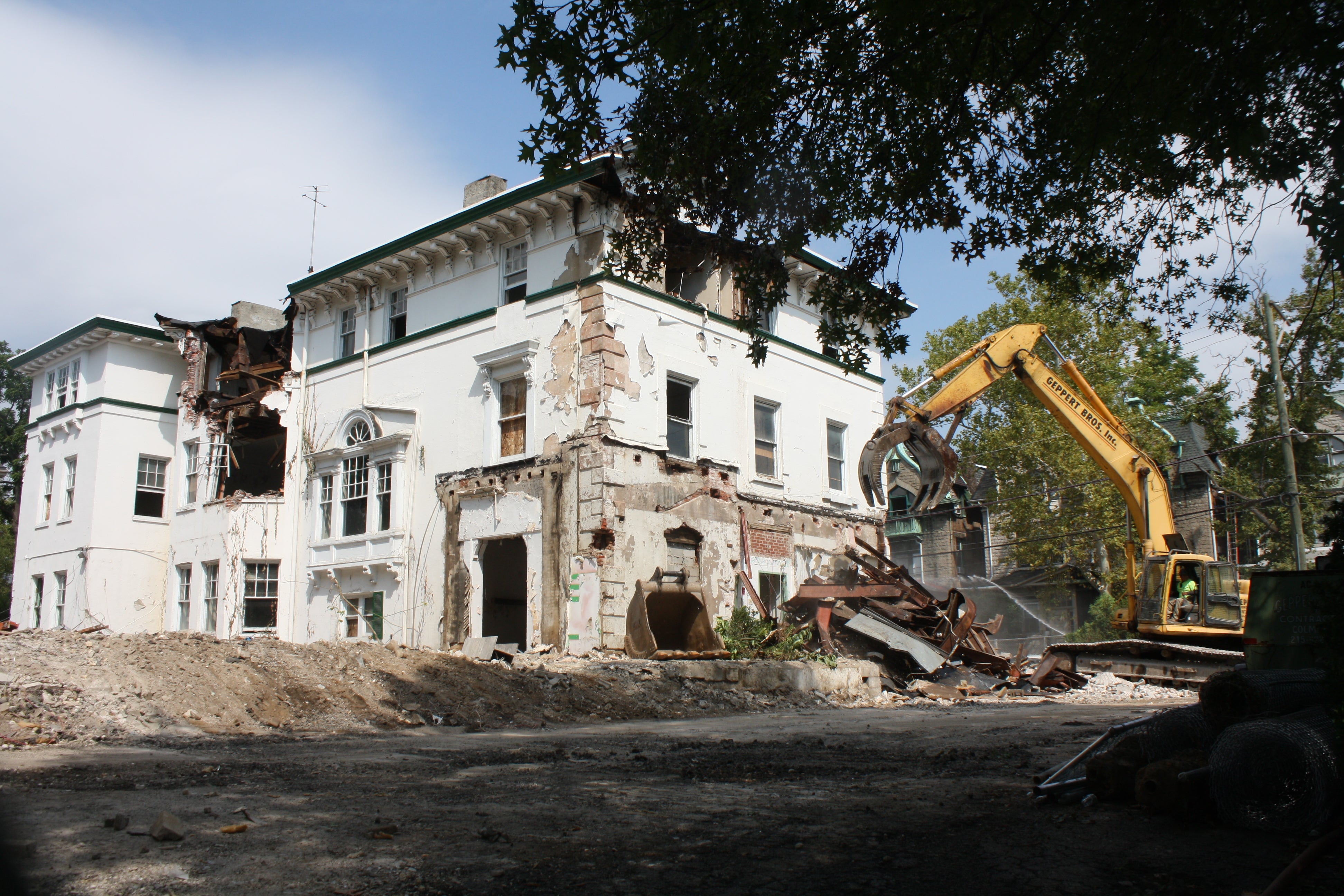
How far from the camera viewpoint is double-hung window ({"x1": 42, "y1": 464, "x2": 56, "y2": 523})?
95.9ft

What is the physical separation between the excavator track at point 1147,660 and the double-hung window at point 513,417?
11058 mm

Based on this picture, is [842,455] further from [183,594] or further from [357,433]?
[183,594]

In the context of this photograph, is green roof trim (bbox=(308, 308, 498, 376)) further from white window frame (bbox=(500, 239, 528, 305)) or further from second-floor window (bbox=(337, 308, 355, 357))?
white window frame (bbox=(500, 239, 528, 305))

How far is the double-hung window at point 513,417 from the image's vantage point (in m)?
19.9

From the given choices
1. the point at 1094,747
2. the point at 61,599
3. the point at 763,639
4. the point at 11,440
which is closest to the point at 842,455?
the point at 763,639

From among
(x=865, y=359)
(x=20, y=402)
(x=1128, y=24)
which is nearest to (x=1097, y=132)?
(x=1128, y=24)

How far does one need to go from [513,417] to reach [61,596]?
56.2ft

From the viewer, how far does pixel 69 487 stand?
28578 mm

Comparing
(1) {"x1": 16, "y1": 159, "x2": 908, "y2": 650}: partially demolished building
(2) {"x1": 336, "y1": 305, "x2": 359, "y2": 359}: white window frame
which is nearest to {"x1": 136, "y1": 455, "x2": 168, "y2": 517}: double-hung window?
(1) {"x1": 16, "y1": 159, "x2": 908, "y2": 650}: partially demolished building

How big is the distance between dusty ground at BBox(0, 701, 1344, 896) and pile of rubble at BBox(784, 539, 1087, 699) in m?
9.37

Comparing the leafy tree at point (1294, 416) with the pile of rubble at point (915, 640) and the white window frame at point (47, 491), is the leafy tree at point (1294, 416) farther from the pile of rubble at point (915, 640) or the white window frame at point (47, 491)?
the white window frame at point (47, 491)

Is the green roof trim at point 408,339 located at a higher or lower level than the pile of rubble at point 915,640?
higher

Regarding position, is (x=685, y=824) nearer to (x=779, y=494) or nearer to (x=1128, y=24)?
(x=1128, y=24)

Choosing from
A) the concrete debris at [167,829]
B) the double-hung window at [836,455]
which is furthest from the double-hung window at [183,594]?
the concrete debris at [167,829]
